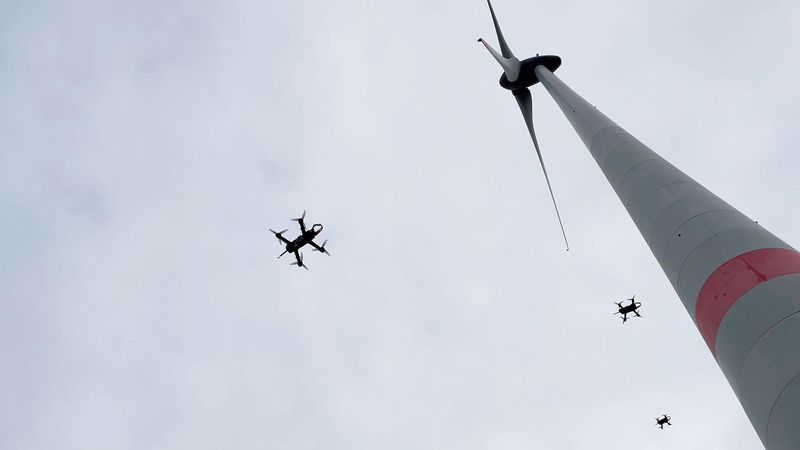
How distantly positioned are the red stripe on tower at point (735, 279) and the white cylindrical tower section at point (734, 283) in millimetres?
14

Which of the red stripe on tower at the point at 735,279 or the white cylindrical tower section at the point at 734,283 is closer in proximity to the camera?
the white cylindrical tower section at the point at 734,283

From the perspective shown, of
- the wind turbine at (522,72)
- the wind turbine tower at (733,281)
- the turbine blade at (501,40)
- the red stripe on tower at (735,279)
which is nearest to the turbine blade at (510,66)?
the wind turbine at (522,72)

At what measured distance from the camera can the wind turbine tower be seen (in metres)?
7.05

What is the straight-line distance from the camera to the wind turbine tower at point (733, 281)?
705 cm

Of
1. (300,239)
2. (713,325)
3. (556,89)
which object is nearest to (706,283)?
(713,325)

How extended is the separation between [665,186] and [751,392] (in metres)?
6.20

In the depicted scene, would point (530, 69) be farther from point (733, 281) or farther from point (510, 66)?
point (733, 281)

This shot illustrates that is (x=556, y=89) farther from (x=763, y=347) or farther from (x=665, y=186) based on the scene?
(x=763, y=347)

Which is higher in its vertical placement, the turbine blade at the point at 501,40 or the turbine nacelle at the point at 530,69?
the turbine blade at the point at 501,40

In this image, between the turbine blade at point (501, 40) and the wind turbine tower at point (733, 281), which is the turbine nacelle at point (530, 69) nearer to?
the turbine blade at point (501, 40)

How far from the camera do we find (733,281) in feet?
28.8

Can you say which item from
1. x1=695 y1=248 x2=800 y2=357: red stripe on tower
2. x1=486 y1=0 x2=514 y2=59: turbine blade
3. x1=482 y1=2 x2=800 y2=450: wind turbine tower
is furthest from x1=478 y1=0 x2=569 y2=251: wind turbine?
x1=695 y1=248 x2=800 y2=357: red stripe on tower

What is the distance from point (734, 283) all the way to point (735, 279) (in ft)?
0.30

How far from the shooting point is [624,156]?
15.3 m
